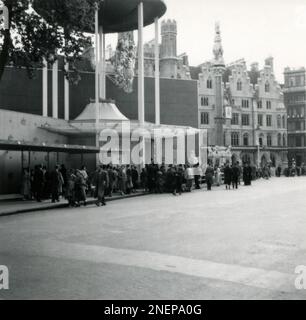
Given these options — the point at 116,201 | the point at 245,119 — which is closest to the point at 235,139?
the point at 245,119

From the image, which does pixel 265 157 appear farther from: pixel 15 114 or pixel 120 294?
pixel 120 294

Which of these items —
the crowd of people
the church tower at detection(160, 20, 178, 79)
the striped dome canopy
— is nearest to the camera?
the crowd of people

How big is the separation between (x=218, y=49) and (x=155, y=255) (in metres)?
69.3

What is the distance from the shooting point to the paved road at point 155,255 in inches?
244

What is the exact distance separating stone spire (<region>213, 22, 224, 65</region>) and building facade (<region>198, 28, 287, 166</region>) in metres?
0.35

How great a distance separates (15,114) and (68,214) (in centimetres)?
1217

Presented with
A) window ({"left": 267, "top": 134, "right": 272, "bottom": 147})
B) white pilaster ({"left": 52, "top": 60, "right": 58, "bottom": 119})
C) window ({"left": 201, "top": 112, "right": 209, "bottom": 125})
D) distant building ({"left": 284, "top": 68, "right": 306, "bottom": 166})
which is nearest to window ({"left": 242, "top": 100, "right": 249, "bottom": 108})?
window ({"left": 267, "top": 134, "right": 272, "bottom": 147})

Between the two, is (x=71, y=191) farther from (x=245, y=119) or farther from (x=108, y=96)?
(x=245, y=119)

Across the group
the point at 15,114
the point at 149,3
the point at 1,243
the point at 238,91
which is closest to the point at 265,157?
the point at 238,91

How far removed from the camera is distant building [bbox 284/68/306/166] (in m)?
88.6

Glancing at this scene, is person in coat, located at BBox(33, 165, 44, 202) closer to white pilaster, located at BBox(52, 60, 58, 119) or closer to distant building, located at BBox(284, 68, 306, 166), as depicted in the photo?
white pilaster, located at BBox(52, 60, 58, 119)

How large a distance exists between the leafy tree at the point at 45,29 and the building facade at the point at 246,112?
5876 cm

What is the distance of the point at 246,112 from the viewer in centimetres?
8162

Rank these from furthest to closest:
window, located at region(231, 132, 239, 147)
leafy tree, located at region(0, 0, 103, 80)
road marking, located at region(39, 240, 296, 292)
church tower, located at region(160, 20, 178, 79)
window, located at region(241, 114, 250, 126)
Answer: window, located at region(241, 114, 250, 126), window, located at region(231, 132, 239, 147), church tower, located at region(160, 20, 178, 79), leafy tree, located at region(0, 0, 103, 80), road marking, located at region(39, 240, 296, 292)
